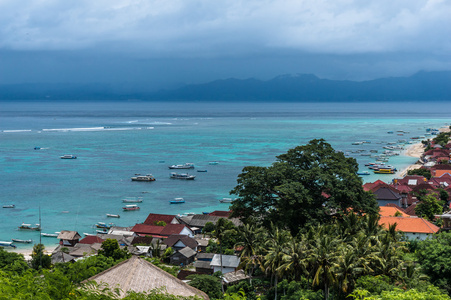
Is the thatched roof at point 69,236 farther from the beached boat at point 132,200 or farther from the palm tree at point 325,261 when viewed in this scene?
the palm tree at point 325,261

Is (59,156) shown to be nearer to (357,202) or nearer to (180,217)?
(180,217)

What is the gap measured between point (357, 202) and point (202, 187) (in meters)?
40.3

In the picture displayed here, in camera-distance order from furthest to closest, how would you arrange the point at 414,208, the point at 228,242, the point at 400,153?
the point at 400,153, the point at 414,208, the point at 228,242

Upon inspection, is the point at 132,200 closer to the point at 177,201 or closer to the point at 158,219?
the point at 177,201

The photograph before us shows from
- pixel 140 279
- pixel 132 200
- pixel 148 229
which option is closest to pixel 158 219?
pixel 148 229

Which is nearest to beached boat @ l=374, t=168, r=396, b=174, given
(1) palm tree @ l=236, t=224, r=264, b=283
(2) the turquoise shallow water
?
(2) the turquoise shallow water

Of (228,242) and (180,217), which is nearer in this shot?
(228,242)

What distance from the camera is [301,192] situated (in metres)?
27.7

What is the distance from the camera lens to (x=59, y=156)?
92.7 meters

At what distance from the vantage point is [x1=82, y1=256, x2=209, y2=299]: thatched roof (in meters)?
15.9

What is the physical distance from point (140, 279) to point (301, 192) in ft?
44.7

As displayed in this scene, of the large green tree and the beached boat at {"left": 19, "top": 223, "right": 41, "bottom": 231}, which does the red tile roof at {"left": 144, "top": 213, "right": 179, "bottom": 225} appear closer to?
the beached boat at {"left": 19, "top": 223, "right": 41, "bottom": 231}

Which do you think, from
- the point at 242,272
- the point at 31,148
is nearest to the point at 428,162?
the point at 242,272

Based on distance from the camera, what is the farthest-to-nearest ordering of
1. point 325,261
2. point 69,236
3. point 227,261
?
point 69,236, point 227,261, point 325,261
